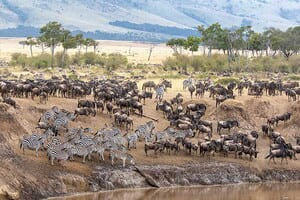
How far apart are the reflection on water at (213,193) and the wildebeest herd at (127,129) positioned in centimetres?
205

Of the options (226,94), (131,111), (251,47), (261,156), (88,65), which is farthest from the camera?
(251,47)

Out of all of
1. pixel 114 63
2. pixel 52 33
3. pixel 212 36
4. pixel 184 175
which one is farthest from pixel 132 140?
pixel 212 36

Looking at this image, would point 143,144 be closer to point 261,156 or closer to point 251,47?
point 261,156

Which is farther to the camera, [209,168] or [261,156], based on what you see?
[261,156]

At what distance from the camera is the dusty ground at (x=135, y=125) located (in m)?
31.0

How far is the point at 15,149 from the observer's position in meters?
32.0

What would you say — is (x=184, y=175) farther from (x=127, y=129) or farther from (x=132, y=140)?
(x=127, y=129)

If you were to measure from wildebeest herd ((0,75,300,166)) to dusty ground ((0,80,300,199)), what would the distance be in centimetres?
39

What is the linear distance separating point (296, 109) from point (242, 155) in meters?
7.89

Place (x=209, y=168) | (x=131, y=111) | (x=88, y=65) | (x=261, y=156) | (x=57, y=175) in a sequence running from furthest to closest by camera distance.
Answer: (x=88, y=65) < (x=131, y=111) < (x=261, y=156) < (x=209, y=168) < (x=57, y=175)

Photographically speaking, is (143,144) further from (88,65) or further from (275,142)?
(88,65)

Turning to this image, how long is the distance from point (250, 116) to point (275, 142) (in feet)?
15.5

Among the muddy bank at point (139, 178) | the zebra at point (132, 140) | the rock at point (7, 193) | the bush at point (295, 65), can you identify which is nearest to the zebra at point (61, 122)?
the zebra at point (132, 140)

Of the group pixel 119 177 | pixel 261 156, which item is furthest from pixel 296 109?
pixel 119 177
